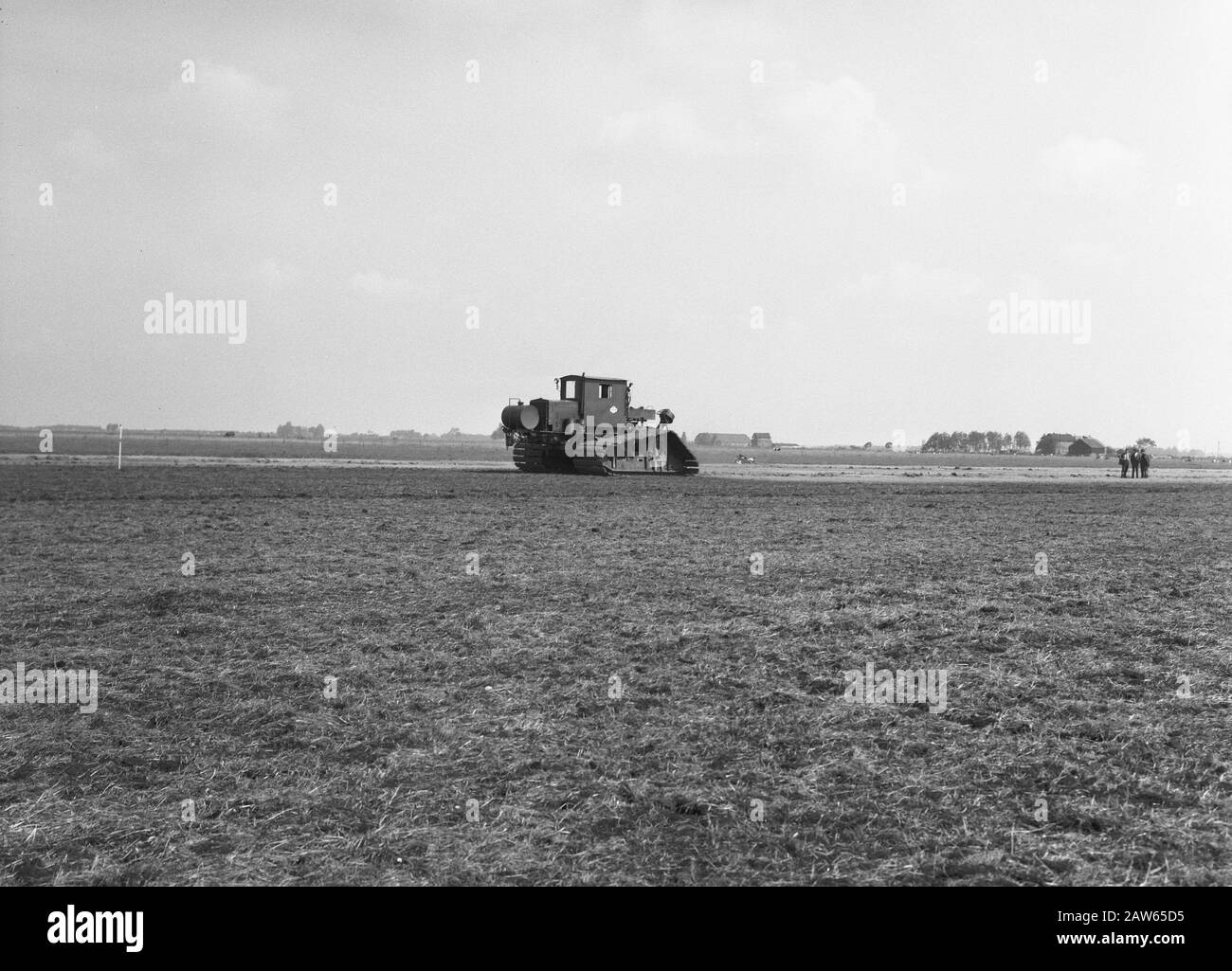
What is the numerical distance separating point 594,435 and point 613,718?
1398 inches

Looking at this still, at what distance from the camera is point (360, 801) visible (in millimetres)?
5059

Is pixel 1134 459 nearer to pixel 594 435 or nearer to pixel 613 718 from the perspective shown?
pixel 594 435

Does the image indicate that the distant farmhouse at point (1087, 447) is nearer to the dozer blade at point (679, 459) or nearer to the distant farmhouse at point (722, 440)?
the distant farmhouse at point (722, 440)

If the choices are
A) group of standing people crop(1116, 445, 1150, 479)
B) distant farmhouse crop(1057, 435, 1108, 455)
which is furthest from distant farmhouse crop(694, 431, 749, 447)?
group of standing people crop(1116, 445, 1150, 479)

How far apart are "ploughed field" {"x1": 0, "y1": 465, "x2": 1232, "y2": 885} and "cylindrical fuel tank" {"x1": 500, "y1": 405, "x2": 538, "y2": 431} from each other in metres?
27.5

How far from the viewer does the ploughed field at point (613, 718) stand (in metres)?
4.45

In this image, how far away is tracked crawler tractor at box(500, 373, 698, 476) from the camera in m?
41.2

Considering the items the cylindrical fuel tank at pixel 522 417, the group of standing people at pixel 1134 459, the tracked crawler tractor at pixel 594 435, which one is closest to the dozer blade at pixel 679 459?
the tracked crawler tractor at pixel 594 435

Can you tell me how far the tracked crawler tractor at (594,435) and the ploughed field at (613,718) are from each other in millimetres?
→ 26506

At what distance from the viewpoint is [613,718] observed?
6461 millimetres

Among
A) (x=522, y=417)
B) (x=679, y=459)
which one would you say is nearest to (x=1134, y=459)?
(x=679, y=459)

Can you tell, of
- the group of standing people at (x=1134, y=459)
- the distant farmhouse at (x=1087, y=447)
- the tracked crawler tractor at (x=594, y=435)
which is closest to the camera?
the tracked crawler tractor at (x=594, y=435)

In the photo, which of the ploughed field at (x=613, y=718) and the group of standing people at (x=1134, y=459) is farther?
the group of standing people at (x=1134, y=459)
